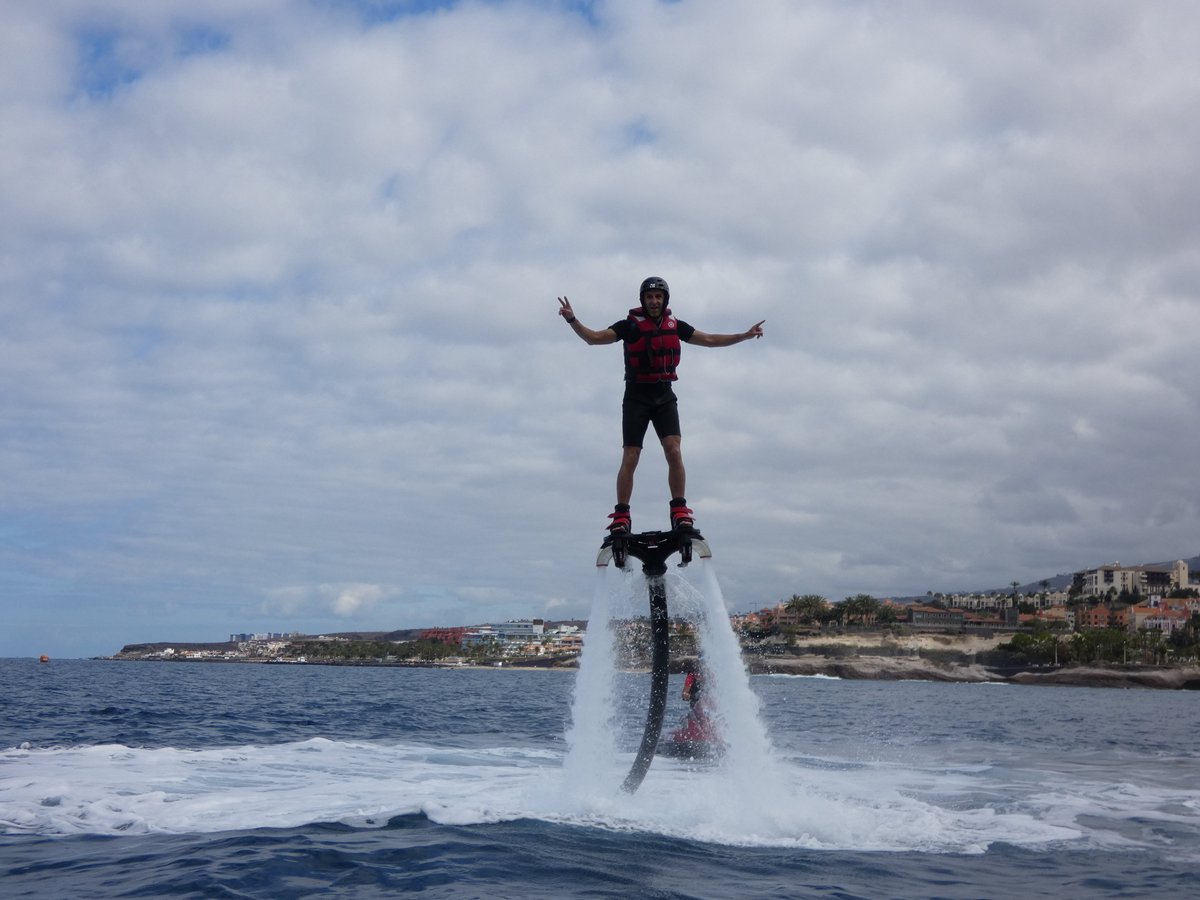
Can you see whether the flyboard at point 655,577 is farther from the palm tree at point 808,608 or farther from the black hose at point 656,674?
the palm tree at point 808,608

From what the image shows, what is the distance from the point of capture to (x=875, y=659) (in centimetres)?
16362

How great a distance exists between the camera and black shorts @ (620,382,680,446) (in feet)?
47.3

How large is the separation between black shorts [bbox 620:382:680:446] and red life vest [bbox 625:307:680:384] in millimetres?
144

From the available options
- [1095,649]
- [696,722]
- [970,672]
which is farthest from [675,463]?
[1095,649]

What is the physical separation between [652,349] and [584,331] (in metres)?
1.11

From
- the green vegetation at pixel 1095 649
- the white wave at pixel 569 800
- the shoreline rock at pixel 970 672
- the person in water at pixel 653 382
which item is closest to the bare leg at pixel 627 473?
the person in water at pixel 653 382

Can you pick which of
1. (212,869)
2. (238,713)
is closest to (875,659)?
(238,713)

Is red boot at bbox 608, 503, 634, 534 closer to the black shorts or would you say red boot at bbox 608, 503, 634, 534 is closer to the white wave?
the black shorts

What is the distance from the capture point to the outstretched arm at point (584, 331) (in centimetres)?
1360

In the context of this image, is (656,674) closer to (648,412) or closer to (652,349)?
(648,412)

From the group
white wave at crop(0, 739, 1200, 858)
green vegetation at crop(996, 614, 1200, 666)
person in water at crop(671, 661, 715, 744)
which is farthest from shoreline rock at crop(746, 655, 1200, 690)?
white wave at crop(0, 739, 1200, 858)

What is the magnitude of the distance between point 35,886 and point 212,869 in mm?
1701

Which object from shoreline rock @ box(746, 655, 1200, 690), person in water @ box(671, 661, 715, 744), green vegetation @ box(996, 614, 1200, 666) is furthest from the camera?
green vegetation @ box(996, 614, 1200, 666)

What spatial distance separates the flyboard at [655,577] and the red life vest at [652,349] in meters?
2.23
